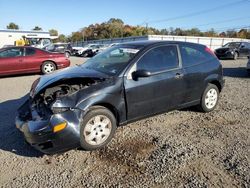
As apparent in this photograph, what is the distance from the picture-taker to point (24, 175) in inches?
132

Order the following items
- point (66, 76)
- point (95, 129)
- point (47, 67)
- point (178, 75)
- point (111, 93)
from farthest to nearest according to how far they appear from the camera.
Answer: point (47, 67), point (178, 75), point (66, 76), point (111, 93), point (95, 129)

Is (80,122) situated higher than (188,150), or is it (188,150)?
(80,122)

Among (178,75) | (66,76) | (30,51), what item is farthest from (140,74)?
(30,51)

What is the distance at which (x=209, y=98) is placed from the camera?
5625mm

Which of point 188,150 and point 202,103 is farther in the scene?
point 202,103

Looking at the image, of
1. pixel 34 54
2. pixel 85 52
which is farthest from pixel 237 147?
pixel 85 52

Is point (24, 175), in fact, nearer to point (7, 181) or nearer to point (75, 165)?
point (7, 181)

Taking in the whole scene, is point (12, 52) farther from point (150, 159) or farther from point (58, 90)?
point (150, 159)

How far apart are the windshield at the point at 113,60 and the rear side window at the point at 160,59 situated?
8.8 inches

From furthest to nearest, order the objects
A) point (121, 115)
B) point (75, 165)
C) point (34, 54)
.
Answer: point (34, 54) → point (121, 115) → point (75, 165)

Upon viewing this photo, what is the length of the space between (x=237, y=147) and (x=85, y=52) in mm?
27838

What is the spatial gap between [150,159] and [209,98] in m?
2.60

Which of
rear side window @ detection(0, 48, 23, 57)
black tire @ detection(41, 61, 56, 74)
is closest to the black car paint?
black tire @ detection(41, 61, 56, 74)

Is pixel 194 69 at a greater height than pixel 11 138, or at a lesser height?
greater
